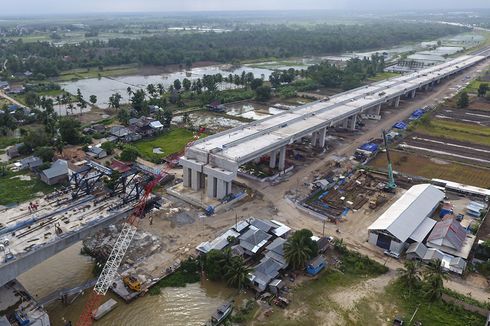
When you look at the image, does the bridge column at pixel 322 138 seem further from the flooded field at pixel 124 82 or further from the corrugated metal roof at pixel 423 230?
the flooded field at pixel 124 82

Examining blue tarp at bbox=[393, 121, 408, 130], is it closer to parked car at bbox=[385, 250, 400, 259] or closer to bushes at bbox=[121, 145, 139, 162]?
parked car at bbox=[385, 250, 400, 259]

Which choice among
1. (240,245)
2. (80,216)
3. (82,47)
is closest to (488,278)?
(240,245)

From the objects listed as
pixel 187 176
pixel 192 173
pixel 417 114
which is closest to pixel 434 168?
pixel 417 114

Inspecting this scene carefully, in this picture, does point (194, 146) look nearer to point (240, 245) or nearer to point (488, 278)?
point (240, 245)

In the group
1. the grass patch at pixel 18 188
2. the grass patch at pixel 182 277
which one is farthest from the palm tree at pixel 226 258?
the grass patch at pixel 18 188

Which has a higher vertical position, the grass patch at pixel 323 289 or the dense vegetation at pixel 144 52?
the dense vegetation at pixel 144 52

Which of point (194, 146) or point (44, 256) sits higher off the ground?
point (194, 146)
